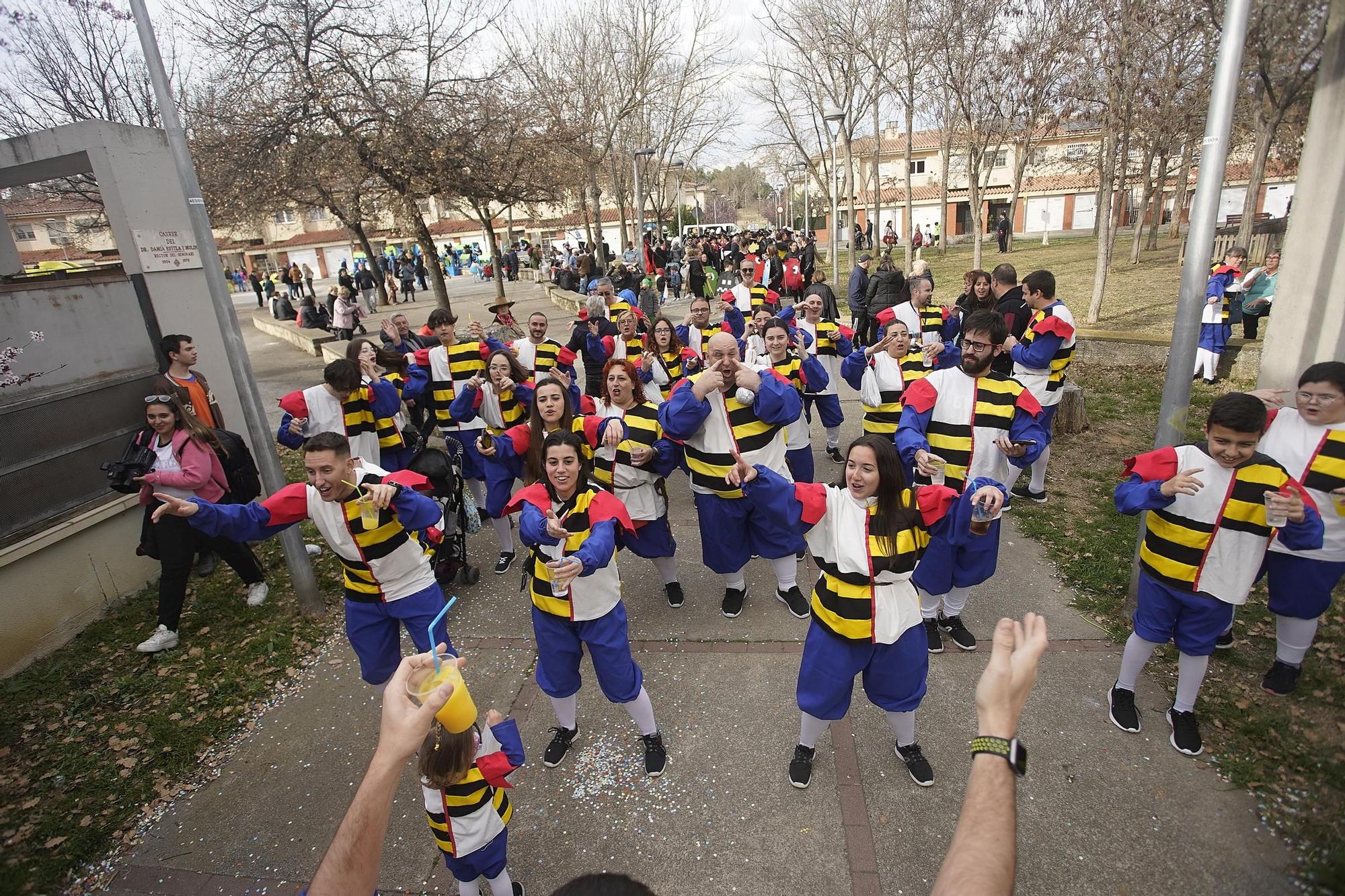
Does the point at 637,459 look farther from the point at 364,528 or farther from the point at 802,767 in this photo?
the point at 802,767

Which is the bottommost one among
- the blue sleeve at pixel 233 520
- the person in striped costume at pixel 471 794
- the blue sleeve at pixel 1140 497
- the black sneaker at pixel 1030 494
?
the black sneaker at pixel 1030 494

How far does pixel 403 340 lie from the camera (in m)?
7.40

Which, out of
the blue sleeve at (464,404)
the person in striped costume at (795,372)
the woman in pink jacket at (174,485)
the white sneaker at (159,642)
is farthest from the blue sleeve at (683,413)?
the white sneaker at (159,642)

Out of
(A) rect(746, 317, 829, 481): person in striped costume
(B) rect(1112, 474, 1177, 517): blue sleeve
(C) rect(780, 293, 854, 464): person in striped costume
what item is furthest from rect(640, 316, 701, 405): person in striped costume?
(B) rect(1112, 474, 1177, 517): blue sleeve

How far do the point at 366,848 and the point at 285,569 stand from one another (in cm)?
561

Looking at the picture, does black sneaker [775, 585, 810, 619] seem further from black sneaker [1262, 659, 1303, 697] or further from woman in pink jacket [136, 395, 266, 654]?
woman in pink jacket [136, 395, 266, 654]

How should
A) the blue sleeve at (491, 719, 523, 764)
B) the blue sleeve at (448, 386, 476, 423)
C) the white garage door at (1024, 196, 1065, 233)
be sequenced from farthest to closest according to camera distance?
the white garage door at (1024, 196, 1065, 233)
the blue sleeve at (448, 386, 476, 423)
the blue sleeve at (491, 719, 523, 764)

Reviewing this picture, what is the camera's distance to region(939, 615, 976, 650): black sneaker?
438cm

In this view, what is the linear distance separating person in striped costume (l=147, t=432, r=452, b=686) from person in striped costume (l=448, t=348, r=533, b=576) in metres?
1.79

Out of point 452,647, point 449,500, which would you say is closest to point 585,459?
point 452,647

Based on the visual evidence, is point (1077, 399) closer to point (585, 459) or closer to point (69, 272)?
point (585, 459)

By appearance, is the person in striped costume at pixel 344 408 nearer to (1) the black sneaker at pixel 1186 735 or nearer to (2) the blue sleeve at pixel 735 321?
(2) the blue sleeve at pixel 735 321

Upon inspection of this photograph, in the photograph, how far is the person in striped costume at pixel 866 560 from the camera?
296 cm

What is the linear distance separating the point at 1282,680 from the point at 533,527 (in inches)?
164
